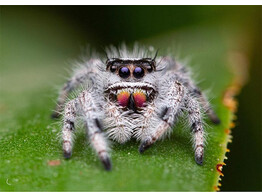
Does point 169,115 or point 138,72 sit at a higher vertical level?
point 138,72

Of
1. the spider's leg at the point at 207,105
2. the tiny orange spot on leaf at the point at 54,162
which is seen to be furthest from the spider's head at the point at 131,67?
the tiny orange spot on leaf at the point at 54,162

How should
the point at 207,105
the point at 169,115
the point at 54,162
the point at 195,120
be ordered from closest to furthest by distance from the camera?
the point at 54,162 < the point at 169,115 < the point at 195,120 < the point at 207,105

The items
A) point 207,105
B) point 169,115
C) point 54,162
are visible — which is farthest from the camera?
Result: point 207,105

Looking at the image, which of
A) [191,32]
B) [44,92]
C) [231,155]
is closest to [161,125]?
[231,155]

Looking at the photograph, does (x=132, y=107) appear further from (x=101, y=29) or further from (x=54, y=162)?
(x=101, y=29)

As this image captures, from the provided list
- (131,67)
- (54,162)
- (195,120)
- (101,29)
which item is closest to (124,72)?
(131,67)

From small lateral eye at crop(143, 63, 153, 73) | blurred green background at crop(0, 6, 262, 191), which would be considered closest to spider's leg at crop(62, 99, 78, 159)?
small lateral eye at crop(143, 63, 153, 73)
